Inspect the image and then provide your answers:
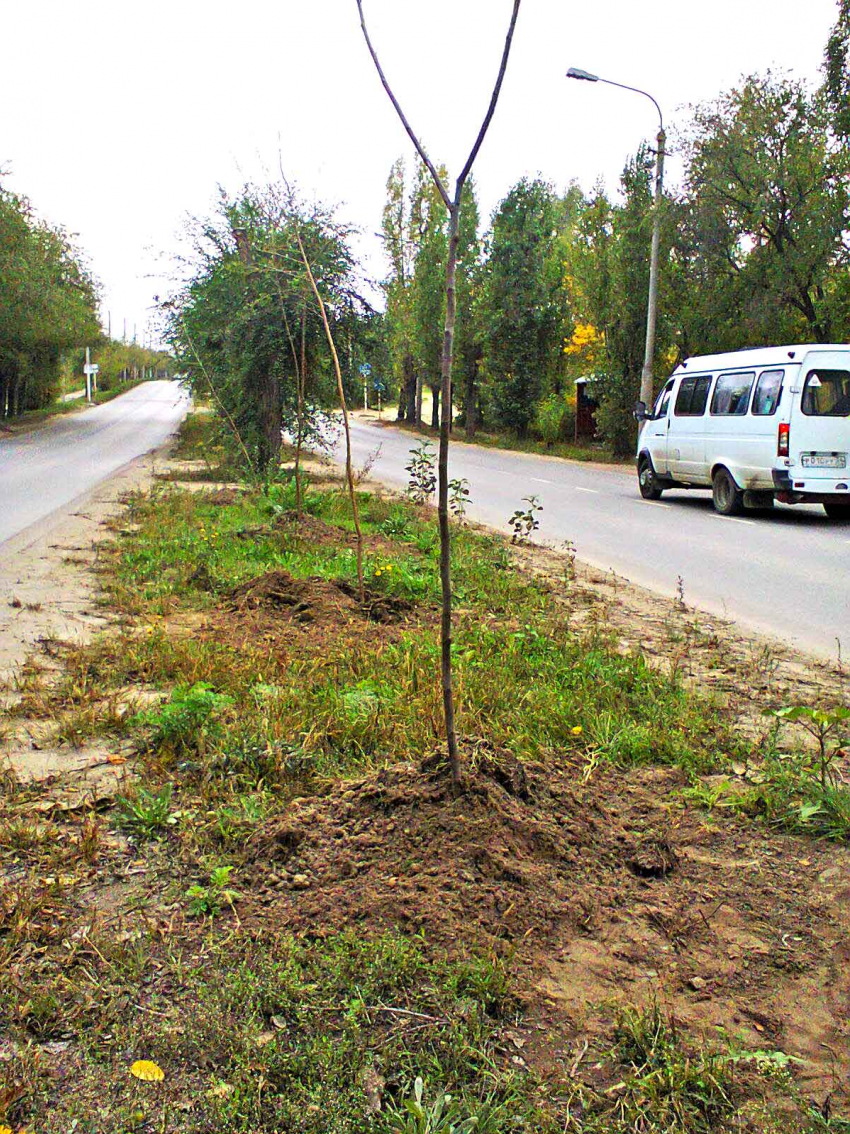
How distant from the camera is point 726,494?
1515 centimetres

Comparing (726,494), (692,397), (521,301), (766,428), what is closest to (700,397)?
(692,397)

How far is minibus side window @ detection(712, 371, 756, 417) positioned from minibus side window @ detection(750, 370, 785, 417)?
0.19 m

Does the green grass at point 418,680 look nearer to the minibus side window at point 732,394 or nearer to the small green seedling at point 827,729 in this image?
→ the small green seedling at point 827,729

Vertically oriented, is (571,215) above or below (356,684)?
above

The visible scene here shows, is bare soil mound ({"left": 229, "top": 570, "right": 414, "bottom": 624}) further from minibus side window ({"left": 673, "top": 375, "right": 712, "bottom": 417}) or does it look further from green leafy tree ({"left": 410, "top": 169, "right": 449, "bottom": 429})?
green leafy tree ({"left": 410, "top": 169, "right": 449, "bottom": 429})

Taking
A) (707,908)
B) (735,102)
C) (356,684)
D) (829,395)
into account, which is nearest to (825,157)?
(735,102)

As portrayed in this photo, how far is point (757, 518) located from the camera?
14617mm

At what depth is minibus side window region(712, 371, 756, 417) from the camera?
1496 cm

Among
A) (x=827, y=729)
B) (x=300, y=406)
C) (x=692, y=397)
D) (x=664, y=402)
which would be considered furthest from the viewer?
(x=664, y=402)

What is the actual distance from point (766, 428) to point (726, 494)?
126cm

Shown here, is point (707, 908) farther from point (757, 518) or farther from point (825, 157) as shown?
point (825, 157)

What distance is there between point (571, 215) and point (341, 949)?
68002 mm

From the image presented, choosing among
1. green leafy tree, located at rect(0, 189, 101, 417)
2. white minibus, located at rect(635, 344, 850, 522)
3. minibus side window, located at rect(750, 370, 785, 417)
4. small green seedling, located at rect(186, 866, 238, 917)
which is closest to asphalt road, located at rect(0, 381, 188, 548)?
green leafy tree, located at rect(0, 189, 101, 417)

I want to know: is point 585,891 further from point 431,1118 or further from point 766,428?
point 766,428
